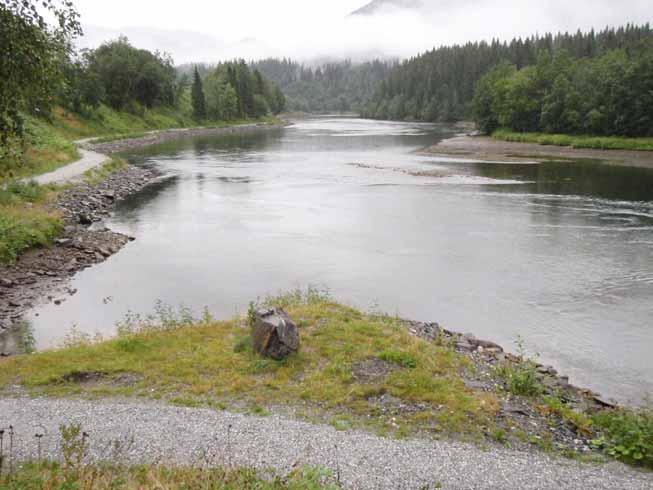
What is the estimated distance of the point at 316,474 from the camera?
22.1 feet

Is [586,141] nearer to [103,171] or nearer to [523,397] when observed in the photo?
[103,171]

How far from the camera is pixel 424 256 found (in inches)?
1033

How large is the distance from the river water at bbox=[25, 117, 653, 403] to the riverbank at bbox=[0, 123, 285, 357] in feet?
2.62

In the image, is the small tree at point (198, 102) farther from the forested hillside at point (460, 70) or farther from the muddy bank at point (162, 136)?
the forested hillside at point (460, 70)

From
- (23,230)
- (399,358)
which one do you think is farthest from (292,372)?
(23,230)

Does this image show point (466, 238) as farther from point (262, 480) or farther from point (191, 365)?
point (262, 480)

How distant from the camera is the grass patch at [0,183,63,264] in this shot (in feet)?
75.6

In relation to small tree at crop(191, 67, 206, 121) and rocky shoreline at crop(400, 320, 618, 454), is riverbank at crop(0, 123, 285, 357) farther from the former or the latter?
small tree at crop(191, 67, 206, 121)

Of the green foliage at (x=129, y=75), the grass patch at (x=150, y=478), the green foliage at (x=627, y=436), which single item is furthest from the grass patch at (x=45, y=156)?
the green foliage at (x=129, y=75)

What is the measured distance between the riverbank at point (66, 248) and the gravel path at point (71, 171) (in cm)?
8

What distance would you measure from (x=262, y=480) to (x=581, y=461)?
5107 millimetres

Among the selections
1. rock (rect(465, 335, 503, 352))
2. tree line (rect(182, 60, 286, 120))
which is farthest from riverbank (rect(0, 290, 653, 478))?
tree line (rect(182, 60, 286, 120))

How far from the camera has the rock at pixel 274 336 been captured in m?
12.4

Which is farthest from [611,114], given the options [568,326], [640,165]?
[568,326]
